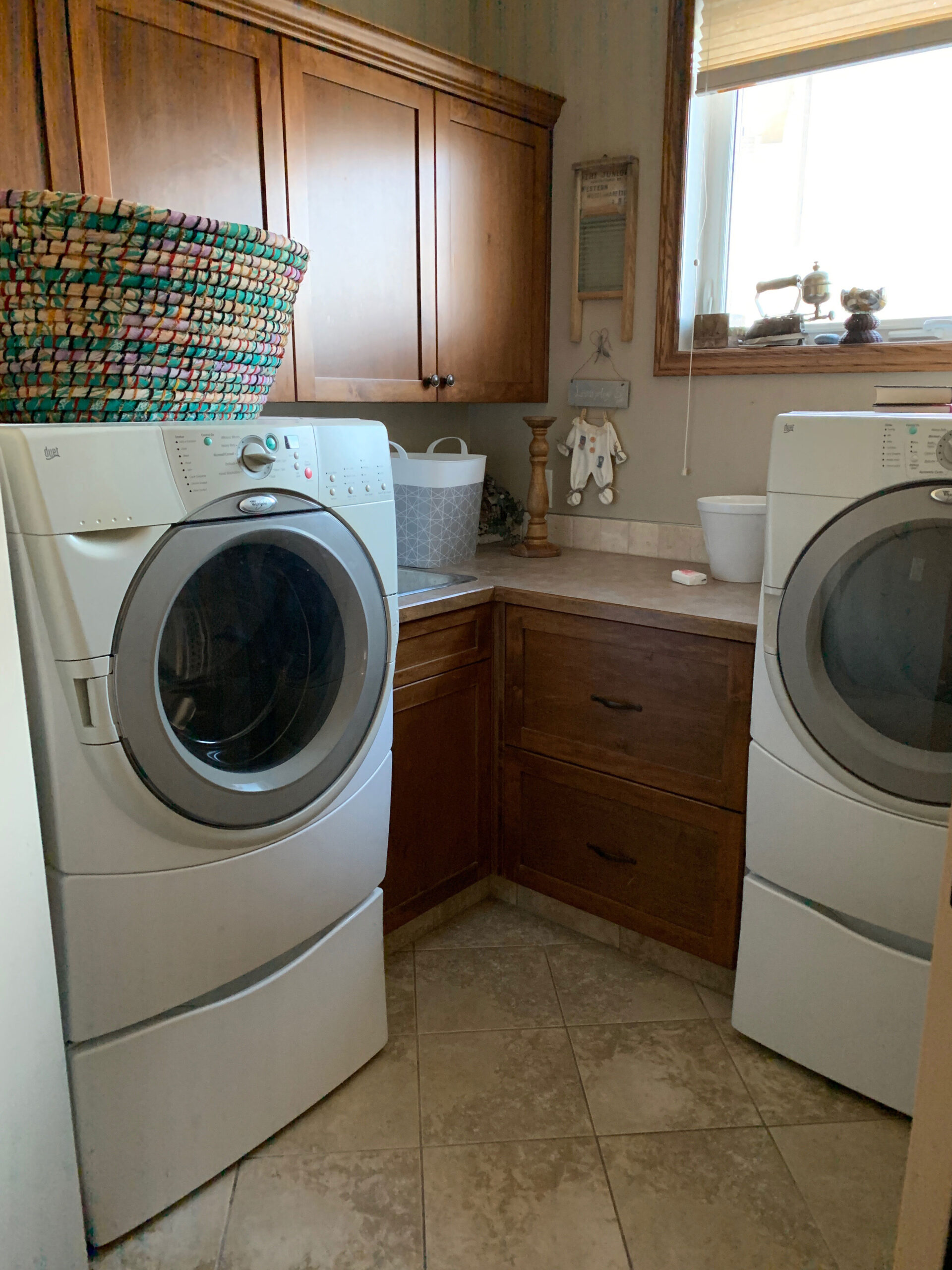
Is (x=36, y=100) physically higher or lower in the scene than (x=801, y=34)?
lower

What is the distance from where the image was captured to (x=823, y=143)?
2.16 m

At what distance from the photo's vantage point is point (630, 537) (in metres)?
2.54

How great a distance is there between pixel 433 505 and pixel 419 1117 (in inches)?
53.1

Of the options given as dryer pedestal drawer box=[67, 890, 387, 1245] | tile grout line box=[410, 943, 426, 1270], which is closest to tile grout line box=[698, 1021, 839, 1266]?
tile grout line box=[410, 943, 426, 1270]

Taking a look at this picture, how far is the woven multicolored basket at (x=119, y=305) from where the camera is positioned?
45.3 inches

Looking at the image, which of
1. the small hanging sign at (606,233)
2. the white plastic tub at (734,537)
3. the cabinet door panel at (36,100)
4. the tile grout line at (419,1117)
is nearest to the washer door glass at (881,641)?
the white plastic tub at (734,537)

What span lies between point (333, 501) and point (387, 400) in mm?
828

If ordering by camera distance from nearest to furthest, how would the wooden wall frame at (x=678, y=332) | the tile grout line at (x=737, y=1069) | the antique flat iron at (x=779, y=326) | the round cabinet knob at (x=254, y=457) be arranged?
1. the round cabinet knob at (x=254, y=457)
2. the tile grout line at (x=737, y=1069)
3. the wooden wall frame at (x=678, y=332)
4. the antique flat iron at (x=779, y=326)

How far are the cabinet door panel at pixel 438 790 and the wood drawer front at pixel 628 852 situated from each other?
9 centimetres

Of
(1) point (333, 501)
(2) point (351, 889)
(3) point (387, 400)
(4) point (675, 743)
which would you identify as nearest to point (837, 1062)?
(4) point (675, 743)

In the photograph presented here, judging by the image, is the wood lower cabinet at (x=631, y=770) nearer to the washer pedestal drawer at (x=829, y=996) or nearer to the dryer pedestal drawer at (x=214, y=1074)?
the washer pedestal drawer at (x=829, y=996)

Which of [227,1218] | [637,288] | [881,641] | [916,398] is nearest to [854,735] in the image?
[881,641]

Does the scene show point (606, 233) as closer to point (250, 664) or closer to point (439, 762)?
point (439, 762)

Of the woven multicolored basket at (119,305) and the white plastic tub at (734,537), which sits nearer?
the woven multicolored basket at (119,305)
